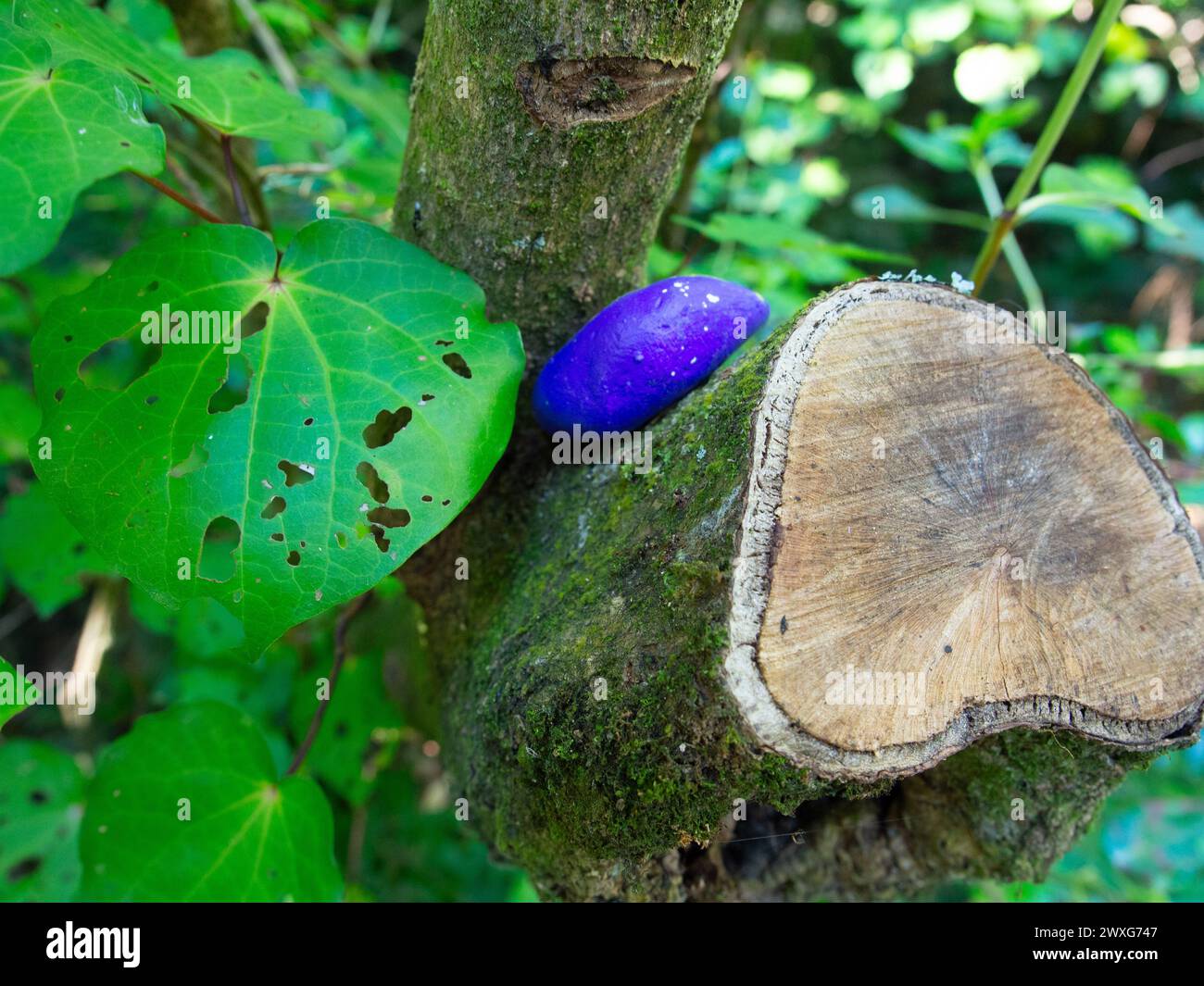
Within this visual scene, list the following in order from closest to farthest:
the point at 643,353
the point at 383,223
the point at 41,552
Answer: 1. the point at 643,353
2. the point at 383,223
3. the point at 41,552

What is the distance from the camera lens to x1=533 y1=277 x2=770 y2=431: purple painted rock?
3.73ft

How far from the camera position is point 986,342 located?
1041 mm

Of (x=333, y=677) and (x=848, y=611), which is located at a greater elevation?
(x=848, y=611)

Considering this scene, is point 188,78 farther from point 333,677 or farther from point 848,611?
point 848,611

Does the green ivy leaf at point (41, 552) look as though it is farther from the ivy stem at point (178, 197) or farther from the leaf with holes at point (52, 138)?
the leaf with holes at point (52, 138)

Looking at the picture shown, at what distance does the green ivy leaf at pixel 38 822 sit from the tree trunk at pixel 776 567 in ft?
3.46

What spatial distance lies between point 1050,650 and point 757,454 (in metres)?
0.44

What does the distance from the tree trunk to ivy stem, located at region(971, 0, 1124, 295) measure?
503 millimetres

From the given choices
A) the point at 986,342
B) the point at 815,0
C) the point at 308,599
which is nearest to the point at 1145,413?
the point at 986,342

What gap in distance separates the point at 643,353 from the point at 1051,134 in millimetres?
949

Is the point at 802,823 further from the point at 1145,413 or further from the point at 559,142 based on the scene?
the point at 1145,413

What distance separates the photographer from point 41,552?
1812 mm

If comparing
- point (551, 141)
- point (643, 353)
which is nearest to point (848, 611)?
point (643, 353)

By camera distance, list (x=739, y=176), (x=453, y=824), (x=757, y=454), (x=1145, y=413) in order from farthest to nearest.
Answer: (x=739, y=176) → (x=453, y=824) → (x=1145, y=413) → (x=757, y=454)
